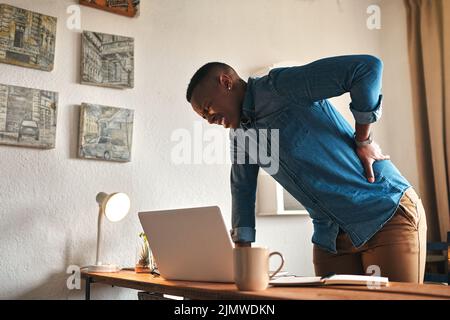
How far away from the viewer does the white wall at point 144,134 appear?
2.00m

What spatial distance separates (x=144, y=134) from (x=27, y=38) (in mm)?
639

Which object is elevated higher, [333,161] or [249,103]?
[249,103]

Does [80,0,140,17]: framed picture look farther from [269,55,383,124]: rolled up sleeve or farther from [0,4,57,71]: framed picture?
[269,55,383,124]: rolled up sleeve

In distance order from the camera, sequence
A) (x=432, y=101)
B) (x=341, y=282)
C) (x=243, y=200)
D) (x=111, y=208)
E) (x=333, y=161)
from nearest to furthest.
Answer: (x=341, y=282) → (x=333, y=161) → (x=243, y=200) → (x=111, y=208) → (x=432, y=101)

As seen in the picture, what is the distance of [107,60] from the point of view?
7.36ft

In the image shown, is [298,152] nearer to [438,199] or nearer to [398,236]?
[398,236]

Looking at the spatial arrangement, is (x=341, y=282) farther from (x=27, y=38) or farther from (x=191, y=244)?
(x=27, y=38)

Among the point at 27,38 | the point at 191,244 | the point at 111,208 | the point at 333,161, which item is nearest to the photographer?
the point at 191,244

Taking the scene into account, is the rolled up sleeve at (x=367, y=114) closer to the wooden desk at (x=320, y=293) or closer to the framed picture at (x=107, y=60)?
the wooden desk at (x=320, y=293)

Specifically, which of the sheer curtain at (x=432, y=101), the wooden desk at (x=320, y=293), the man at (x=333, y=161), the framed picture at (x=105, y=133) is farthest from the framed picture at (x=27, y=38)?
the sheer curtain at (x=432, y=101)

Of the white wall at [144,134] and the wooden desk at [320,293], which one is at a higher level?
the white wall at [144,134]

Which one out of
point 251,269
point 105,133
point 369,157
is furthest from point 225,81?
point 105,133

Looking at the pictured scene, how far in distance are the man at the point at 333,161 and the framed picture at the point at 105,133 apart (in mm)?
905

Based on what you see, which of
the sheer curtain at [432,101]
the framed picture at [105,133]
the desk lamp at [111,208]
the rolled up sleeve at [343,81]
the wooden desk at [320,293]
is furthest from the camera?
the sheer curtain at [432,101]
